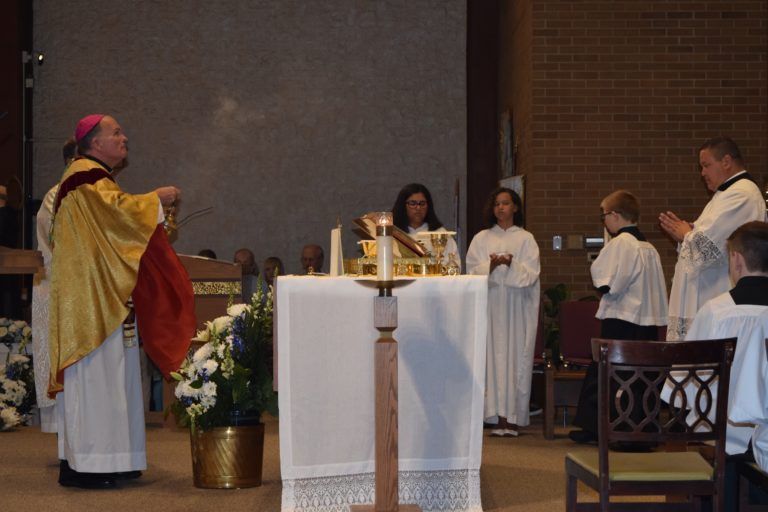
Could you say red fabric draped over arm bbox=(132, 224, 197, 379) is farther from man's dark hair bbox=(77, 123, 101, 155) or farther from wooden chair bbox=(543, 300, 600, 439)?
wooden chair bbox=(543, 300, 600, 439)

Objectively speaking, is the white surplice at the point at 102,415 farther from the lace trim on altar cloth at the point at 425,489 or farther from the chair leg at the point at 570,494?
the chair leg at the point at 570,494

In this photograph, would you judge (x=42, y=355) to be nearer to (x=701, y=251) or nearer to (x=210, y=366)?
(x=210, y=366)

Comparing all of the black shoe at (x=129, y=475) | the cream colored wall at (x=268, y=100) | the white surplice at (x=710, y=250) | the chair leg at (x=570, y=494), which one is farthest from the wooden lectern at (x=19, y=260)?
the cream colored wall at (x=268, y=100)

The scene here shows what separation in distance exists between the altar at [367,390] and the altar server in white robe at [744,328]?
3.80 ft

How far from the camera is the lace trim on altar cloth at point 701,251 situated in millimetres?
6480

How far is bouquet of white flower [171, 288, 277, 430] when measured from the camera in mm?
5661

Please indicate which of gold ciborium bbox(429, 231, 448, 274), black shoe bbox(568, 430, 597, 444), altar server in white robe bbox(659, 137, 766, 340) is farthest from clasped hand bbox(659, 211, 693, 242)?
black shoe bbox(568, 430, 597, 444)

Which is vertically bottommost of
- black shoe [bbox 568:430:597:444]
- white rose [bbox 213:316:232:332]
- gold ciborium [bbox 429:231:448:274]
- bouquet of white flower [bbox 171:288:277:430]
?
black shoe [bbox 568:430:597:444]

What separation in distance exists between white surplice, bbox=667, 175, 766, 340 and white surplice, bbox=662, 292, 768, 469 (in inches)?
83.6

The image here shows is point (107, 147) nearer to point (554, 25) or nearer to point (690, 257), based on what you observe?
point (690, 257)

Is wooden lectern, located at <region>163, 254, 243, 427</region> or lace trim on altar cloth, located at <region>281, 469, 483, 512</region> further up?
wooden lectern, located at <region>163, 254, 243, 427</region>

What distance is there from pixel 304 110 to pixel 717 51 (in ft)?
16.0

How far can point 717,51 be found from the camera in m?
9.58

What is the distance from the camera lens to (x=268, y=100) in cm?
1243
